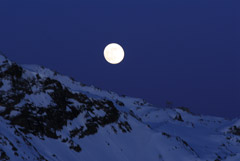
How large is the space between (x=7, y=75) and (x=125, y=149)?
68.8ft

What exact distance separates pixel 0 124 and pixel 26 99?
8128mm

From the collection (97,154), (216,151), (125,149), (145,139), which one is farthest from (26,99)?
(216,151)

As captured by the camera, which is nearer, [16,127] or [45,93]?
[16,127]

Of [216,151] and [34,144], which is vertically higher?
[216,151]

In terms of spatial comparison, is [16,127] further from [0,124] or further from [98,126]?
[98,126]

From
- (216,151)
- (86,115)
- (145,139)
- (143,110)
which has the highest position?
(143,110)

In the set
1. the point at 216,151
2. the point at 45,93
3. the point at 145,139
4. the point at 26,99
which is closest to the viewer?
the point at 26,99

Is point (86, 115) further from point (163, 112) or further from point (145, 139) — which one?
point (163, 112)

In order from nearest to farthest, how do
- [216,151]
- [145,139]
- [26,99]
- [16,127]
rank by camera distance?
1. [16,127]
2. [26,99]
3. [145,139]
4. [216,151]

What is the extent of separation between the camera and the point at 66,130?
170 feet

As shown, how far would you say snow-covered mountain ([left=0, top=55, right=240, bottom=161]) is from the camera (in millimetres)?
44375

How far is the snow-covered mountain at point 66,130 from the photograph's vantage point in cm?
4438

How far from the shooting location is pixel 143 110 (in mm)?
116000

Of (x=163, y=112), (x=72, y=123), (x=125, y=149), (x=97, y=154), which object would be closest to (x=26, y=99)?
(x=72, y=123)
